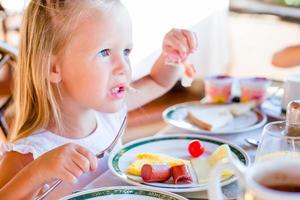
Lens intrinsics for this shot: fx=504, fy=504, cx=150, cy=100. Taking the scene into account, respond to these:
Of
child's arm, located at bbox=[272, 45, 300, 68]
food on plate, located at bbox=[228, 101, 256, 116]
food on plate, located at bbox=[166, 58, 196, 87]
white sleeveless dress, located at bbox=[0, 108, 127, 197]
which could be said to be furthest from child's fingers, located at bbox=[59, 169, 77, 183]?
child's arm, located at bbox=[272, 45, 300, 68]

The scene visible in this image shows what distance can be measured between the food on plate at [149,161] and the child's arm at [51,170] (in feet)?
0.49

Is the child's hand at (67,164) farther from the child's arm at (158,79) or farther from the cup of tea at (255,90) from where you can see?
the cup of tea at (255,90)

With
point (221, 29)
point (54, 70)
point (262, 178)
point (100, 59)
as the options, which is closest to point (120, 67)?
point (100, 59)

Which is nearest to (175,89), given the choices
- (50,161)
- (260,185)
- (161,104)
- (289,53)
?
(161,104)

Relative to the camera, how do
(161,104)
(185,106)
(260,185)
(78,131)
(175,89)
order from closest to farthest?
(260,185), (78,131), (185,106), (161,104), (175,89)

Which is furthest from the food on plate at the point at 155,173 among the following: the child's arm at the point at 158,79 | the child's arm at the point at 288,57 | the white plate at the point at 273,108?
the child's arm at the point at 288,57

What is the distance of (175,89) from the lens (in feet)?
12.6

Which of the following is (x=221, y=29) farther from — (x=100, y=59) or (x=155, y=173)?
(x=155, y=173)

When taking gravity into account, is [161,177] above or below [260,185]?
below

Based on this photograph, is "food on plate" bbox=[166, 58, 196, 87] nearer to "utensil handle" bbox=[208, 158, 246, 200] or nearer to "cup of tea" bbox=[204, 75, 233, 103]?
"cup of tea" bbox=[204, 75, 233, 103]

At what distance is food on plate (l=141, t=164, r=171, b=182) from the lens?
93cm

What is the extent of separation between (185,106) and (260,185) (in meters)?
0.81

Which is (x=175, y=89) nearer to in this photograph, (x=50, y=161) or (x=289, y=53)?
(x=289, y=53)

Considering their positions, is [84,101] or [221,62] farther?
[221,62]
